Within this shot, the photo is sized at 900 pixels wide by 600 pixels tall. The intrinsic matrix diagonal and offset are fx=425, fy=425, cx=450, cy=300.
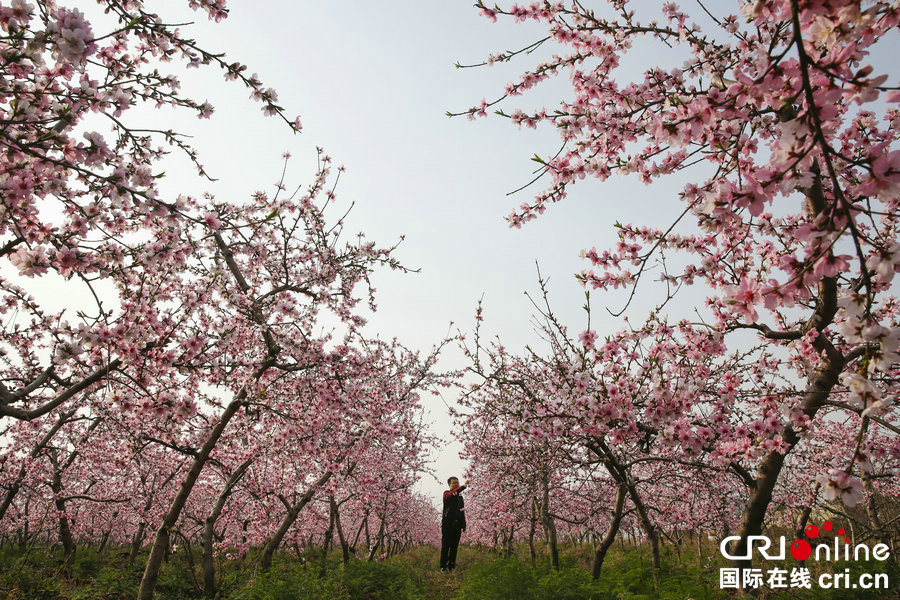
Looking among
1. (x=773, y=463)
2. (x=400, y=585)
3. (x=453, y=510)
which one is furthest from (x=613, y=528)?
(x=453, y=510)

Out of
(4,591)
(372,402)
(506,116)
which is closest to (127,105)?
(506,116)

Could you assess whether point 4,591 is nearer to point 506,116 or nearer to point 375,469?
point 375,469

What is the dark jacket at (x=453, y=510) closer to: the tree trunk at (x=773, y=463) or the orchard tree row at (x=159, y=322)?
the orchard tree row at (x=159, y=322)

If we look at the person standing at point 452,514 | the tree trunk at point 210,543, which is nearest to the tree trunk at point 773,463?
the tree trunk at point 210,543

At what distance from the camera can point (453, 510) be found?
11.9 m

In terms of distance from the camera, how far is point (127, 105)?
10.8 feet

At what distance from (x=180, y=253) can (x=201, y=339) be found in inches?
36.2

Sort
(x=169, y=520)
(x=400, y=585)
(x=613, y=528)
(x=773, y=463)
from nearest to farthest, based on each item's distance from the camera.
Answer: (x=773, y=463), (x=169, y=520), (x=613, y=528), (x=400, y=585)

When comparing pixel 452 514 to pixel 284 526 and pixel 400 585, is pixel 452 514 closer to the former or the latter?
pixel 400 585

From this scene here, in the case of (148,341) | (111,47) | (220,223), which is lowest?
(148,341)

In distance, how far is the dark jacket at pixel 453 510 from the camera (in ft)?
38.8

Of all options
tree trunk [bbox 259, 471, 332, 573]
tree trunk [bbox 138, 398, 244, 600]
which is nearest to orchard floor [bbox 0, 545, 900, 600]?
tree trunk [bbox 259, 471, 332, 573]

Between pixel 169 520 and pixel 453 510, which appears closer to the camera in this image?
pixel 169 520

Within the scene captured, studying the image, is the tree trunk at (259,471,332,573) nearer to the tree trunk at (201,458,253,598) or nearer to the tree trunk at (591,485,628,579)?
the tree trunk at (201,458,253,598)
